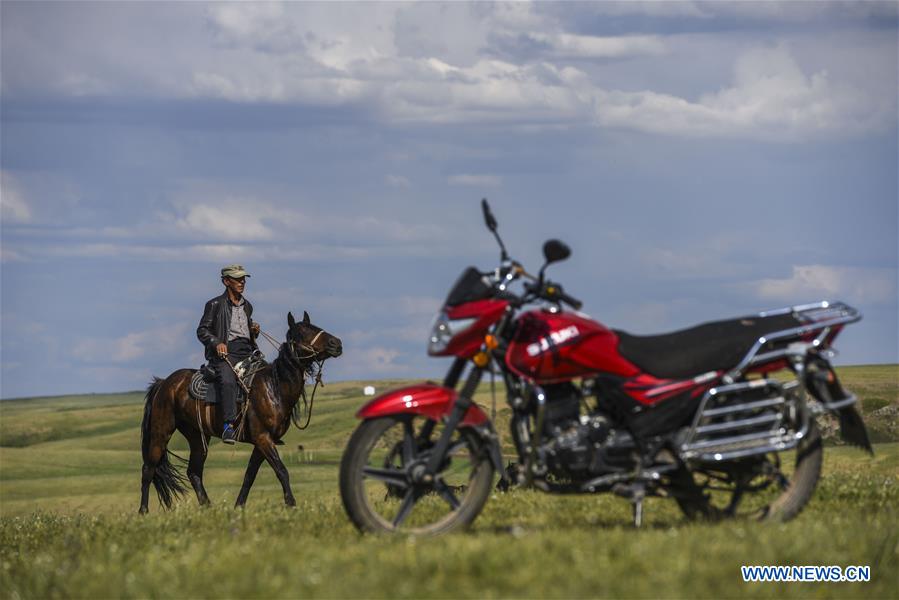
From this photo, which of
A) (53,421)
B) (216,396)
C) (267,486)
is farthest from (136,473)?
(216,396)

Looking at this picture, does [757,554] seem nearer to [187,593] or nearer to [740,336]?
[740,336]

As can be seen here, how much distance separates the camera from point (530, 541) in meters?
9.55

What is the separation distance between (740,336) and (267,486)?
124 ft

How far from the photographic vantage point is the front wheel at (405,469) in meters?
10.6

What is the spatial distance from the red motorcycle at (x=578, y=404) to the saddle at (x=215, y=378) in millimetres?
9139

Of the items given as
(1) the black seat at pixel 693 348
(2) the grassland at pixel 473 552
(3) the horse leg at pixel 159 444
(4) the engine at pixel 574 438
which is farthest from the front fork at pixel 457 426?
(3) the horse leg at pixel 159 444

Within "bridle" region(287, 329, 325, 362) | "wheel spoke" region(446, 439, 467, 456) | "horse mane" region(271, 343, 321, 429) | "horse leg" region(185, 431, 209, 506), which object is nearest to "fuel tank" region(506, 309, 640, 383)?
"wheel spoke" region(446, 439, 467, 456)

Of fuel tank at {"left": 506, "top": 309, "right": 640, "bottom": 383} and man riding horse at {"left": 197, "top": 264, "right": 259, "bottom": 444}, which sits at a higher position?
man riding horse at {"left": 197, "top": 264, "right": 259, "bottom": 444}

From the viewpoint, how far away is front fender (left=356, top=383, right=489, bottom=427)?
10.6 m

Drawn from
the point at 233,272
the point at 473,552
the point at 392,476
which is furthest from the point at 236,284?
the point at 473,552

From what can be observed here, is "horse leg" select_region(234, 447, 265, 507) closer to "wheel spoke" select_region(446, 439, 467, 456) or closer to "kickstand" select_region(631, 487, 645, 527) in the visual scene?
"wheel spoke" select_region(446, 439, 467, 456)

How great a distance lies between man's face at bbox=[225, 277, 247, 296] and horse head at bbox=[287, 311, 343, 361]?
92 centimetres

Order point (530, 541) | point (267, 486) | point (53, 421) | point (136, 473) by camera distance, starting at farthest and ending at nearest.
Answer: point (53, 421) < point (136, 473) < point (267, 486) < point (530, 541)

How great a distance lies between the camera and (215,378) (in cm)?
2020
